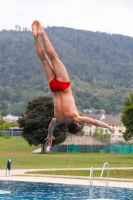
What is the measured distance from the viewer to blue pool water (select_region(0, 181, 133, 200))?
2111 cm

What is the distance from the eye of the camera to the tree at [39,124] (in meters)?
68.8

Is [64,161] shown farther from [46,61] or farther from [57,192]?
[46,61]

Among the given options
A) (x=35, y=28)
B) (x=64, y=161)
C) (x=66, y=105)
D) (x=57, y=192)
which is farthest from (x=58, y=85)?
(x=64, y=161)

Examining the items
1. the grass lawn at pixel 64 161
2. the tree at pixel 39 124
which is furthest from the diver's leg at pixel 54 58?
the tree at pixel 39 124

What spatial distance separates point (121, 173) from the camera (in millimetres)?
33812

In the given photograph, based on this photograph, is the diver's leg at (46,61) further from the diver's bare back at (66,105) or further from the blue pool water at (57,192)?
the blue pool water at (57,192)

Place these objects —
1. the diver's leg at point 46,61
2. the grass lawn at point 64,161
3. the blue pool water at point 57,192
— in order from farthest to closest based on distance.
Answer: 1. the grass lawn at point 64,161
2. the blue pool water at point 57,192
3. the diver's leg at point 46,61

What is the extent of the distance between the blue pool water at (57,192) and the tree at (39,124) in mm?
42022

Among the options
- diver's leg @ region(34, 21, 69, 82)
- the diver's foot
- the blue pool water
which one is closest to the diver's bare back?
diver's leg @ region(34, 21, 69, 82)

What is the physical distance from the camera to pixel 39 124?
69.9m

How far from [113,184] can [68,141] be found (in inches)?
2306

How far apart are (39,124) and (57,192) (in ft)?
155

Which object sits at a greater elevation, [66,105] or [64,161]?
[66,105]

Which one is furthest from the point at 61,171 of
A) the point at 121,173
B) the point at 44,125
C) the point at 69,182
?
the point at 44,125
